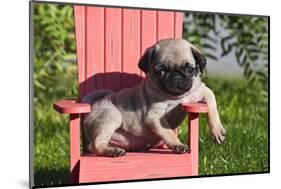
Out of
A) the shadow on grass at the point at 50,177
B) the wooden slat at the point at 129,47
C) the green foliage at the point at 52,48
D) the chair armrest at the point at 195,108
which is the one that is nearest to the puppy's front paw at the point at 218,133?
the chair armrest at the point at 195,108

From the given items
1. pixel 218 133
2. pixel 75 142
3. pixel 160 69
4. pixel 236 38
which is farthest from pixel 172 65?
pixel 236 38

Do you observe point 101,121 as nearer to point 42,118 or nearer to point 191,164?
point 191,164

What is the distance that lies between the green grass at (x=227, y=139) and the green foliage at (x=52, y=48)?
78 millimetres

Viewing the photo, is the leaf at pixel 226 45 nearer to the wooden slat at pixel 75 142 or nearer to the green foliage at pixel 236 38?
the green foliage at pixel 236 38

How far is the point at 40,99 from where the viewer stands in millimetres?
4055

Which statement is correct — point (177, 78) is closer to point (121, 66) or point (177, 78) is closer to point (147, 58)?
point (147, 58)

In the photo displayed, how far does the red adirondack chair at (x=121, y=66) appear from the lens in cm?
286

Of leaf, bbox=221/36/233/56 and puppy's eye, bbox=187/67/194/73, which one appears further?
leaf, bbox=221/36/233/56

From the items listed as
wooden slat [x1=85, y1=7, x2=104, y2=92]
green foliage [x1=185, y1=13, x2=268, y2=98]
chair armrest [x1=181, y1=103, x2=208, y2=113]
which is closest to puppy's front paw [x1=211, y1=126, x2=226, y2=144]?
chair armrest [x1=181, y1=103, x2=208, y2=113]

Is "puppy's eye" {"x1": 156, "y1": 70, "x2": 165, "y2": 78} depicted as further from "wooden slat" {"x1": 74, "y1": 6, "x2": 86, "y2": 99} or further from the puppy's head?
"wooden slat" {"x1": 74, "y1": 6, "x2": 86, "y2": 99}

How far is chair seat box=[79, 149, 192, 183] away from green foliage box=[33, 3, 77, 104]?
1.19 meters

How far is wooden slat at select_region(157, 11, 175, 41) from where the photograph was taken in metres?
3.12

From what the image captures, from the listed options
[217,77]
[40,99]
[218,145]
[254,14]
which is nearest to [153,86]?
[218,145]

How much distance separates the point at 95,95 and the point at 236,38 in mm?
1458
